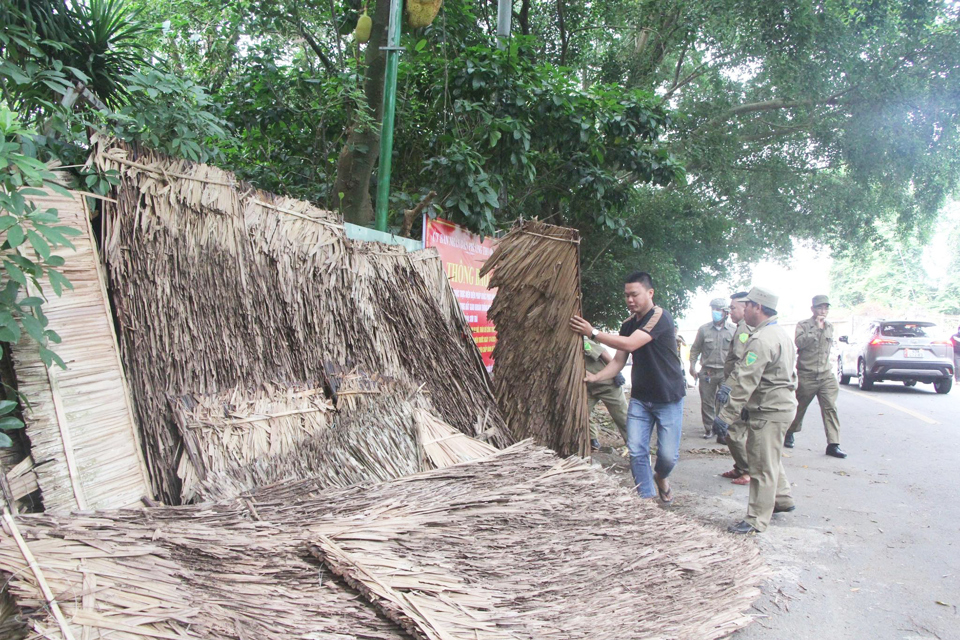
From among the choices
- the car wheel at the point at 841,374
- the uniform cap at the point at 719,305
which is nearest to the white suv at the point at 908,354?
the car wheel at the point at 841,374

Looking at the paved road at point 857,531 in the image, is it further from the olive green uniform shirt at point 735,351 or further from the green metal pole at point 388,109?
the green metal pole at point 388,109

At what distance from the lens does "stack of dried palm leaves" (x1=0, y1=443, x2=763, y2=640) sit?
2.07 metres

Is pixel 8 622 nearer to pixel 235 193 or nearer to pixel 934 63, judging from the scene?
pixel 235 193

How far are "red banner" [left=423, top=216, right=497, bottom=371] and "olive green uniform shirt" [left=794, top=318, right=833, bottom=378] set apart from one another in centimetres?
448

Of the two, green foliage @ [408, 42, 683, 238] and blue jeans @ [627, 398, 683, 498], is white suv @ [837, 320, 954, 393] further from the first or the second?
blue jeans @ [627, 398, 683, 498]

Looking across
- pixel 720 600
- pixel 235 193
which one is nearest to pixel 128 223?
pixel 235 193

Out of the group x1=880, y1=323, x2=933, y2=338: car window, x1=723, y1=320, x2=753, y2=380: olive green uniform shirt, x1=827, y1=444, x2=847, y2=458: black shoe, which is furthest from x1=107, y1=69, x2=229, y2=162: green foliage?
x1=880, y1=323, x2=933, y2=338: car window

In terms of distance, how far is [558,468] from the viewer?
3943 mm

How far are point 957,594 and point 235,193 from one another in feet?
15.9

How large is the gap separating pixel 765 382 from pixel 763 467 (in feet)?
2.28

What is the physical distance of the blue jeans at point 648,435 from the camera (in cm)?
540

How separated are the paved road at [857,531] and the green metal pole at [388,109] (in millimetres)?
2718

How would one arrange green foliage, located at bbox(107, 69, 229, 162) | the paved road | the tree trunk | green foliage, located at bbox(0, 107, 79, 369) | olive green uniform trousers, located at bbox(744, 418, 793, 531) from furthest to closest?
1. the tree trunk
2. olive green uniform trousers, located at bbox(744, 418, 793, 531)
3. the paved road
4. green foliage, located at bbox(107, 69, 229, 162)
5. green foliage, located at bbox(0, 107, 79, 369)

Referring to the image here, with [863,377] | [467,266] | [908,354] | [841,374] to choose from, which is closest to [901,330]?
[908,354]
